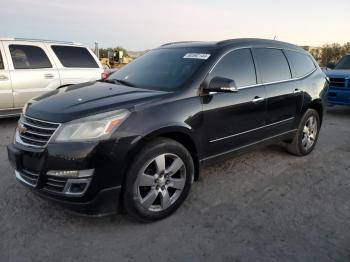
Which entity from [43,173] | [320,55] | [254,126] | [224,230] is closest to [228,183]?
[254,126]

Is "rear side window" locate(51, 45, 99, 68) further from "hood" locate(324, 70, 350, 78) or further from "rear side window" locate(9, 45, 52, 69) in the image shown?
"hood" locate(324, 70, 350, 78)

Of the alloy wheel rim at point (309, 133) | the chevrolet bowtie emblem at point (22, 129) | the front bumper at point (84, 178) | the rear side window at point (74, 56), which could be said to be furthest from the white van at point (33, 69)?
the alloy wheel rim at point (309, 133)

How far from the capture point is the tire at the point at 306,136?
534 centimetres

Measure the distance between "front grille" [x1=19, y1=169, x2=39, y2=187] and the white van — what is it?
4.51 meters

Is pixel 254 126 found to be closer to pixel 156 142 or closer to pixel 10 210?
pixel 156 142

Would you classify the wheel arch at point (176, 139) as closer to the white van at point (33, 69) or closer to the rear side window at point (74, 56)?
the white van at point (33, 69)

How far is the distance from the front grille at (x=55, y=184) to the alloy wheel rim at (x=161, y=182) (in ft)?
2.09

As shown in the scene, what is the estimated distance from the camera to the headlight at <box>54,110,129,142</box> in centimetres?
293

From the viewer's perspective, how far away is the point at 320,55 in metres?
27.6

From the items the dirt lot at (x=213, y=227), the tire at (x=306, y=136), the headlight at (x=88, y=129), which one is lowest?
the dirt lot at (x=213, y=227)

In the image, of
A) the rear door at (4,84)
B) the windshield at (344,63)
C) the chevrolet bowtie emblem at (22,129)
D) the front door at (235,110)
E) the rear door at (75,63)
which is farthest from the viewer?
the windshield at (344,63)

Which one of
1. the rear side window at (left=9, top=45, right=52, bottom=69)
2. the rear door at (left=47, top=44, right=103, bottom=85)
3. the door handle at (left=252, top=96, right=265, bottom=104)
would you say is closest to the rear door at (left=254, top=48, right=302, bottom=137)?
the door handle at (left=252, top=96, right=265, bottom=104)

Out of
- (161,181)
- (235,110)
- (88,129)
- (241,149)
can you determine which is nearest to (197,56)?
(235,110)

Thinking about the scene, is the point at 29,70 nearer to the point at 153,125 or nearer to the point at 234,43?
the point at 234,43
